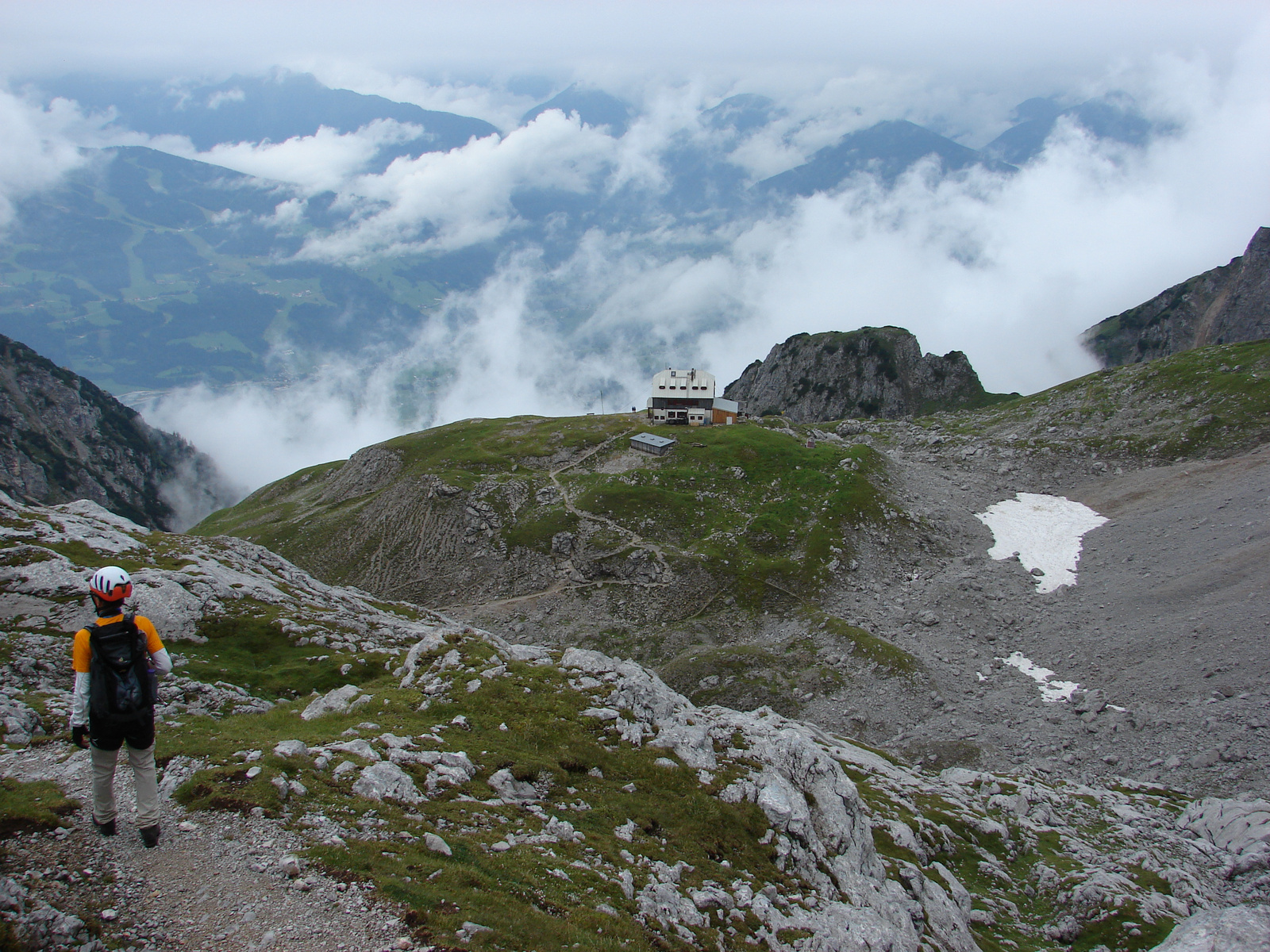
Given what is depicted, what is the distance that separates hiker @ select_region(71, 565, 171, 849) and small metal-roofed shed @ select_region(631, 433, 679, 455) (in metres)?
90.4

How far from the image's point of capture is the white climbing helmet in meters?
13.5

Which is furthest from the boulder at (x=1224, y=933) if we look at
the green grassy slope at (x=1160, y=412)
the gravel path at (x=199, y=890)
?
the green grassy slope at (x=1160, y=412)

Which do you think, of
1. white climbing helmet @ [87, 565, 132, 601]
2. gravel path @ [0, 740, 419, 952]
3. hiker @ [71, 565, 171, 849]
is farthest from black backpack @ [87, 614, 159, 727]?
gravel path @ [0, 740, 419, 952]

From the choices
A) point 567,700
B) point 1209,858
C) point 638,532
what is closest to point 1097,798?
point 1209,858

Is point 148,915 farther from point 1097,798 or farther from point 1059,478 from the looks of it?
point 1059,478

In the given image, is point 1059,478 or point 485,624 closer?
point 485,624

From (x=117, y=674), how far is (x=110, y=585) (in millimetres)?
1929

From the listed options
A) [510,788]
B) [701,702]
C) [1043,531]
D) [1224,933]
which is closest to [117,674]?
[510,788]

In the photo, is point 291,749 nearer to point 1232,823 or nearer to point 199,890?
point 199,890

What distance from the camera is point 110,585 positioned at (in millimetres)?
13820

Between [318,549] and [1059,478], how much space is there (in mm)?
112857

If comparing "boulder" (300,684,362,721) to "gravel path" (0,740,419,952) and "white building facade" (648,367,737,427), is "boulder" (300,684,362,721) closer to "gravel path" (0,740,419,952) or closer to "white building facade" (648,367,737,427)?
"gravel path" (0,740,419,952)

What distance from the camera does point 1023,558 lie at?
260 feet

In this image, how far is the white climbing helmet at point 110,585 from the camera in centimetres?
1353
